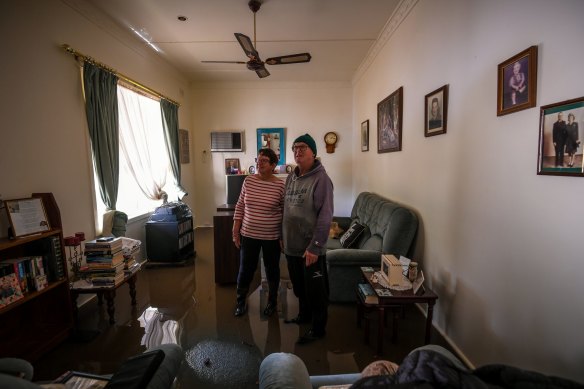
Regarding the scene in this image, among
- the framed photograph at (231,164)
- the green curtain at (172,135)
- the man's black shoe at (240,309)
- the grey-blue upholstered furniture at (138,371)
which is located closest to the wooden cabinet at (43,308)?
the grey-blue upholstered furniture at (138,371)

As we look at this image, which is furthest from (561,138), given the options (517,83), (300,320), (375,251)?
(300,320)

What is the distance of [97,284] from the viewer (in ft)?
7.67

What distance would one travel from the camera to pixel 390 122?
3.27m

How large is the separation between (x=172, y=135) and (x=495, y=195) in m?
4.46

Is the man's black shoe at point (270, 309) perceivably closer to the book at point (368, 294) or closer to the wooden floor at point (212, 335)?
the wooden floor at point (212, 335)

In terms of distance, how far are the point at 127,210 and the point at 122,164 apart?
60 cm

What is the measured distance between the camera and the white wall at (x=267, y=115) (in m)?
5.61

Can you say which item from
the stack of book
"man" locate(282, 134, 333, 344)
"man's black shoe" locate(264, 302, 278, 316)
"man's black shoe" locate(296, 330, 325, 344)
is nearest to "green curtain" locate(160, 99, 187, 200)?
the stack of book

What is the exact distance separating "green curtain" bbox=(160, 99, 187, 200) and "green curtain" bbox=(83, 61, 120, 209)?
50.0 inches

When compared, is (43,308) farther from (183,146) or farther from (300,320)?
(183,146)

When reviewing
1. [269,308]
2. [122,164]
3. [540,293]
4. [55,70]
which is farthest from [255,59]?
[540,293]

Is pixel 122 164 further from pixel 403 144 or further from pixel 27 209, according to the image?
pixel 403 144

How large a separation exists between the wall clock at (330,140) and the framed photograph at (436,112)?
3.34 m

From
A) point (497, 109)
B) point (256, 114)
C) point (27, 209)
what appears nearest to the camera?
point (497, 109)
